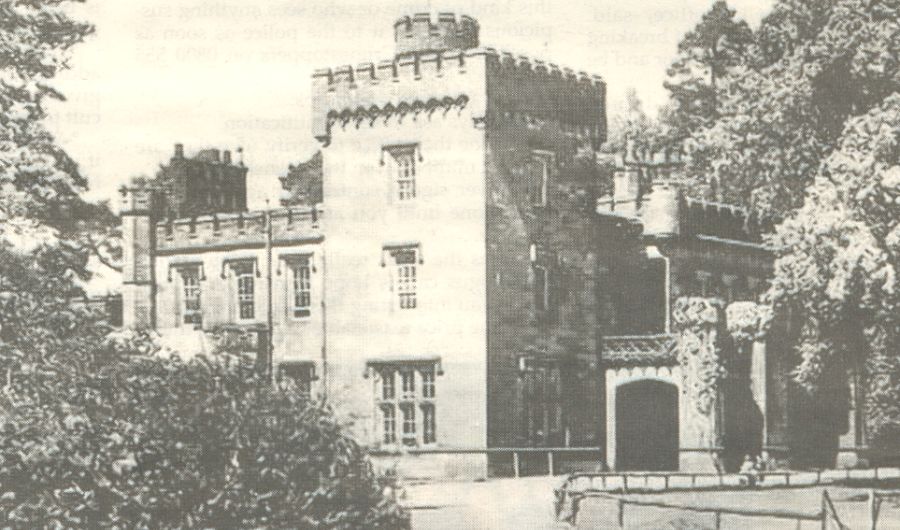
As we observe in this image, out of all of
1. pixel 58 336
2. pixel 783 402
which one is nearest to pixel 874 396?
pixel 783 402

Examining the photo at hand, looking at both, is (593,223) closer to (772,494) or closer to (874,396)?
(874,396)


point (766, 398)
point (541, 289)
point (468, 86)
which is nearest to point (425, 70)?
point (468, 86)

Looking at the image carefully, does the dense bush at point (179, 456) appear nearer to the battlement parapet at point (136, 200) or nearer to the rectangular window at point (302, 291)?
the rectangular window at point (302, 291)

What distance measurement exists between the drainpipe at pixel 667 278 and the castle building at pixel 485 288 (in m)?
0.08

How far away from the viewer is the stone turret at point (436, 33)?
3422 cm

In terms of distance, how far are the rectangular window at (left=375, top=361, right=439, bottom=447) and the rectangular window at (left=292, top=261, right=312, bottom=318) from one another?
3093 mm

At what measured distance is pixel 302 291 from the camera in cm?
3575

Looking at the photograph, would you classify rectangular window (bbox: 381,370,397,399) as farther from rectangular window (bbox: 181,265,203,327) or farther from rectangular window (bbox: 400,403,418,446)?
rectangular window (bbox: 181,265,203,327)

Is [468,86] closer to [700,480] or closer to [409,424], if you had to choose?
[409,424]

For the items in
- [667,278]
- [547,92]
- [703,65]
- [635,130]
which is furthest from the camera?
[635,130]

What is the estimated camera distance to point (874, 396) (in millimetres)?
33812

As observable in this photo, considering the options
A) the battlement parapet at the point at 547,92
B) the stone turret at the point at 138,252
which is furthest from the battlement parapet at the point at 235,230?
the battlement parapet at the point at 547,92

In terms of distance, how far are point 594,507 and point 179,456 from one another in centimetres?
1373

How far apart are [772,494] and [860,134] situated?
6.72 m
